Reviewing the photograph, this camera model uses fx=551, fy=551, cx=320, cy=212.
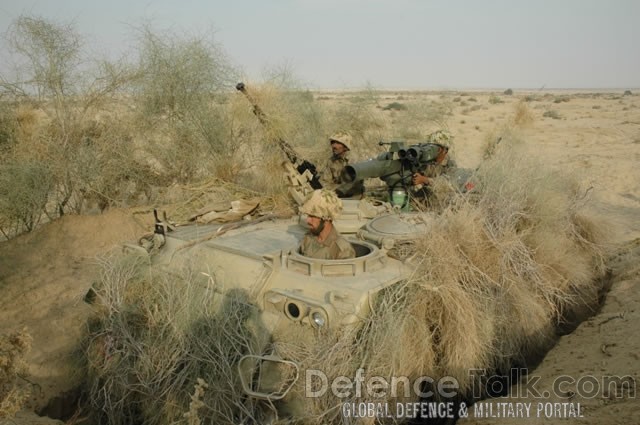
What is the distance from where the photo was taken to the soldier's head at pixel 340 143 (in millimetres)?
7641

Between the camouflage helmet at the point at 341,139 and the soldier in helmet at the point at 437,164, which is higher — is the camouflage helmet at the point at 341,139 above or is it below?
A: above

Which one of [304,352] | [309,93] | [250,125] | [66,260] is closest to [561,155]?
[309,93]

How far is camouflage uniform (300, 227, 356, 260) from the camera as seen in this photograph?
14.8 ft

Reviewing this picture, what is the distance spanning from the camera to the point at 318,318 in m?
3.91

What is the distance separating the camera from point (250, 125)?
11.0m

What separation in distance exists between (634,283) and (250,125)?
7307 mm

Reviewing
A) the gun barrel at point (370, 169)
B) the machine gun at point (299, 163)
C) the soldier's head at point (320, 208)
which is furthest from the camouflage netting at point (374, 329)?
the machine gun at point (299, 163)

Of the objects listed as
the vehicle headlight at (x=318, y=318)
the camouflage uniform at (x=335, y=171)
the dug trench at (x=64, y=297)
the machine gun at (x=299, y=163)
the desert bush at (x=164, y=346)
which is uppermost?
the machine gun at (x=299, y=163)

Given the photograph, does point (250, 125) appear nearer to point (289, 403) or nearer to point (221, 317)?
point (221, 317)

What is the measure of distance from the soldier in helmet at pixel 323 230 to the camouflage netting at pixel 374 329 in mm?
601

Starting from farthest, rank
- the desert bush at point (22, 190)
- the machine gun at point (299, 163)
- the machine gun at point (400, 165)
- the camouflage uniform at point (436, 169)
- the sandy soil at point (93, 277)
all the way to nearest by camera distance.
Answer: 1. the desert bush at point (22, 190)
2. the camouflage uniform at point (436, 169)
3. the machine gun at point (299, 163)
4. the machine gun at point (400, 165)
5. the sandy soil at point (93, 277)

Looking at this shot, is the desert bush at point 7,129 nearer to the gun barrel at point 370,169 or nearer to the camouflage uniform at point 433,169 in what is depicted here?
the gun barrel at point 370,169

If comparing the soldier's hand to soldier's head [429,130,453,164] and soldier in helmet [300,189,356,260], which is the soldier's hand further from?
soldier in helmet [300,189,356,260]

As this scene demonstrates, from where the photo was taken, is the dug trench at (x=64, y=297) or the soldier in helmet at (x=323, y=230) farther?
the dug trench at (x=64, y=297)
